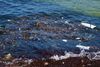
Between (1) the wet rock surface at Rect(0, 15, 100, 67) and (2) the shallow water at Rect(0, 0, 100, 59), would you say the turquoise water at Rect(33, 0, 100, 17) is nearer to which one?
(2) the shallow water at Rect(0, 0, 100, 59)

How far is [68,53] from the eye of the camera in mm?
8758

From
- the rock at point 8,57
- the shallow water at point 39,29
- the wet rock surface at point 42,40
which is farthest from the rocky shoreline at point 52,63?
the shallow water at point 39,29

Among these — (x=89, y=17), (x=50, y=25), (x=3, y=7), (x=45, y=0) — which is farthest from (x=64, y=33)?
(x=45, y=0)

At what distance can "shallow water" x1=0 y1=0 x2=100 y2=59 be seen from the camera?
886 cm

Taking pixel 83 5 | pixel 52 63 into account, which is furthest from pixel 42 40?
pixel 83 5

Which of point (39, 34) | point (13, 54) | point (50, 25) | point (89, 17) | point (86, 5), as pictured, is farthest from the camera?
point (86, 5)

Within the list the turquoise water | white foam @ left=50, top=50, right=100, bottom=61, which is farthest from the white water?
the turquoise water

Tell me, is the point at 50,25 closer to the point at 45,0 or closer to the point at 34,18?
the point at 34,18

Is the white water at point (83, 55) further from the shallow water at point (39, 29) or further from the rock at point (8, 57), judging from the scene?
the rock at point (8, 57)

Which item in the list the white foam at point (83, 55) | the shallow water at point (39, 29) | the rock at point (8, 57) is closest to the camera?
the rock at point (8, 57)

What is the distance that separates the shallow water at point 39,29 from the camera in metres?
8.86

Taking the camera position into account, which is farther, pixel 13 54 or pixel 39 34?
pixel 39 34

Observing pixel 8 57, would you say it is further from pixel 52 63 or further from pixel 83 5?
pixel 83 5

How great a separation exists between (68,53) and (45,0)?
5.88 meters
